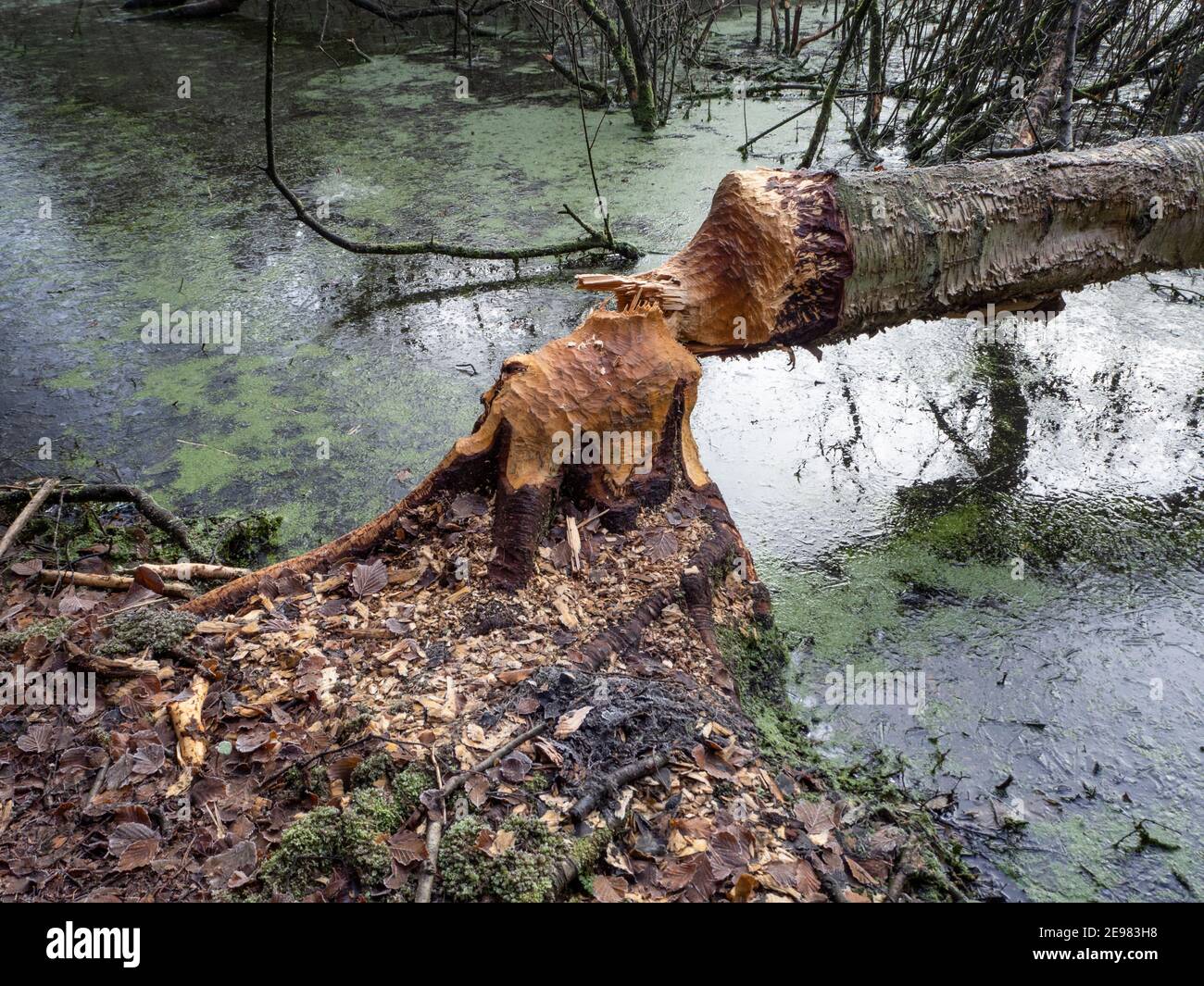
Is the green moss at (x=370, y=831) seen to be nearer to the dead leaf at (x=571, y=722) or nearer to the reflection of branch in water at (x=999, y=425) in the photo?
the dead leaf at (x=571, y=722)

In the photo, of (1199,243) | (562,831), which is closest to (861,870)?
(562,831)

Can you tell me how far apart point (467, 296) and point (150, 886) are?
3226mm

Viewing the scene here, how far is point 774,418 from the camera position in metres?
3.38

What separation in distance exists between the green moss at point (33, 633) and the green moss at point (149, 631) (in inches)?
4.9

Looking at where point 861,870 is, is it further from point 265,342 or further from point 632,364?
point 265,342

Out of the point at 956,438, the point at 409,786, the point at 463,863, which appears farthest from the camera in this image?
the point at 956,438

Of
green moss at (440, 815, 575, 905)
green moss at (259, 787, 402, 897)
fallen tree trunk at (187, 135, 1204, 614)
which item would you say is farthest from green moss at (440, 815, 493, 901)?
fallen tree trunk at (187, 135, 1204, 614)

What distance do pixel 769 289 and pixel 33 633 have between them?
2069mm

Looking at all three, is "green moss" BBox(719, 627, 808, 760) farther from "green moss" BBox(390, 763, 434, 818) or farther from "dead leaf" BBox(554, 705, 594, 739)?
"green moss" BBox(390, 763, 434, 818)

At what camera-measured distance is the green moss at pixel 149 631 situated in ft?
6.24

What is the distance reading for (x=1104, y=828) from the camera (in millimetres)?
1922

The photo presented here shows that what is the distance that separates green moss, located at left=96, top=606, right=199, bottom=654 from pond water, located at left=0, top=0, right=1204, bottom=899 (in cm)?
86

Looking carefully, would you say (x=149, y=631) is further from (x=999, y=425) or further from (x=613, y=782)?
(x=999, y=425)
